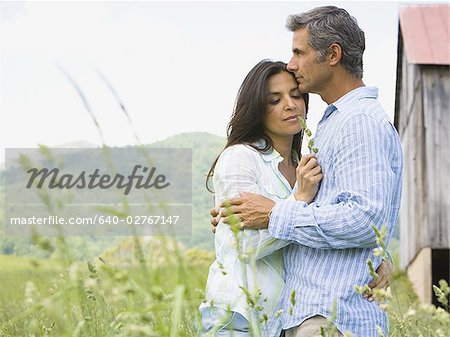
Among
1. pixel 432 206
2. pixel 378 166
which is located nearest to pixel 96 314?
pixel 378 166

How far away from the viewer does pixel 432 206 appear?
15398 millimetres

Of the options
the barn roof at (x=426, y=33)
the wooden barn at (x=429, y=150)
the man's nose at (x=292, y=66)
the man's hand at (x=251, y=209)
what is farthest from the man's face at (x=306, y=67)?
the barn roof at (x=426, y=33)

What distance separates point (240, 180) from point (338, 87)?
69 cm

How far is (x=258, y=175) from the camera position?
4.19 meters

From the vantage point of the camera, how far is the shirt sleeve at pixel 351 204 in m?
3.80

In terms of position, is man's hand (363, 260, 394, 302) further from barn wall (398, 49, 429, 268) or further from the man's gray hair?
barn wall (398, 49, 429, 268)

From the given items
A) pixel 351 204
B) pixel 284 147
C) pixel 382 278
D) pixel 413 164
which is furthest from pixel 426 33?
pixel 351 204

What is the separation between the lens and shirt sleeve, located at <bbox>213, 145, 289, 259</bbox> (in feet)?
13.0

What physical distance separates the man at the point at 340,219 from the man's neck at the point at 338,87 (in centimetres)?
18

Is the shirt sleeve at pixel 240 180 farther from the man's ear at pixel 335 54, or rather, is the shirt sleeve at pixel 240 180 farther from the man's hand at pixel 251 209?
the man's ear at pixel 335 54

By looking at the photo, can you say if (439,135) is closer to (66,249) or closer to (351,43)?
(351,43)

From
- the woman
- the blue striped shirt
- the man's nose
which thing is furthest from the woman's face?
the blue striped shirt

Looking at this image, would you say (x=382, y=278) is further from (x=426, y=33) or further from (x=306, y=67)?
(x=426, y=33)

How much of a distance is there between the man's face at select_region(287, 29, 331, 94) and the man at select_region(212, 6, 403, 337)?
236 mm
